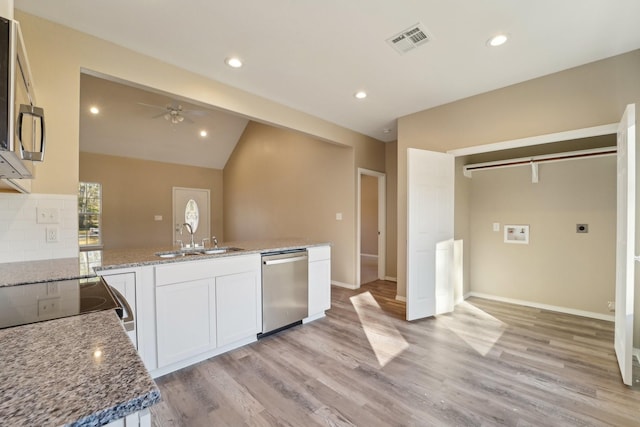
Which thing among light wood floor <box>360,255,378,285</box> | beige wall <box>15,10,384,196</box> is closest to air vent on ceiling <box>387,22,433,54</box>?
beige wall <box>15,10,384,196</box>

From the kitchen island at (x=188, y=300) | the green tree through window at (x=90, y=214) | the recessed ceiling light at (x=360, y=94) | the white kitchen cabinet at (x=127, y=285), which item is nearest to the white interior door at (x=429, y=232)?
the recessed ceiling light at (x=360, y=94)

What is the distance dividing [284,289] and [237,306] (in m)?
0.55

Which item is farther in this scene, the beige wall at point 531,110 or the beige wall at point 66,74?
the beige wall at point 531,110

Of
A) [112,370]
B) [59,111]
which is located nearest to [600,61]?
[112,370]

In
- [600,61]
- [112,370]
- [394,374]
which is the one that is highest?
[600,61]

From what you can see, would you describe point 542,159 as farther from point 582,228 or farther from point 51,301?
point 51,301

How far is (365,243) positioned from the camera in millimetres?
8680

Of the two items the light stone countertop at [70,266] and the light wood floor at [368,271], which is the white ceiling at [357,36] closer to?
the light stone countertop at [70,266]

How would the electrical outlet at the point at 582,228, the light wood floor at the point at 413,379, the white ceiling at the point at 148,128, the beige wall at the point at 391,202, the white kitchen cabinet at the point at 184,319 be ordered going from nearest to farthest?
the light wood floor at the point at 413,379 → the white kitchen cabinet at the point at 184,319 → the electrical outlet at the point at 582,228 → the white ceiling at the point at 148,128 → the beige wall at the point at 391,202

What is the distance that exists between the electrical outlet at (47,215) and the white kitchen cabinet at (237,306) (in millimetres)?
1239

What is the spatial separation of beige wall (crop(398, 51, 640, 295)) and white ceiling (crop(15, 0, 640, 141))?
0.47ft

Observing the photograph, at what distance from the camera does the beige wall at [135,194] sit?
6133mm

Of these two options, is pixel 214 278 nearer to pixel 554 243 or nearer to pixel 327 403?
pixel 327 403

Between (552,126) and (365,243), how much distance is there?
617 cm
